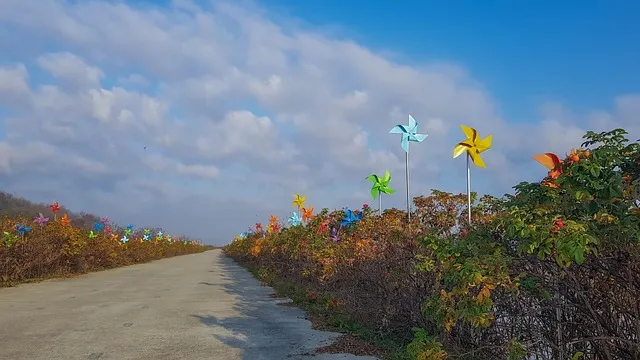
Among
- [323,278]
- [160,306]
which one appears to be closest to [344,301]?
[323,278]

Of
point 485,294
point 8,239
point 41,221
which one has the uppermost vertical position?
point 41,221

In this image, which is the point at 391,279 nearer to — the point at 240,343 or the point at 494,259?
the point at 240,343

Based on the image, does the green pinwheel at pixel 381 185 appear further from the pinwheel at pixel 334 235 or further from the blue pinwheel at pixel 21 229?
the blue pinwheel at pixel 21 229

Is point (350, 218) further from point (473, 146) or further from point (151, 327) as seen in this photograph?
point (473, 146)

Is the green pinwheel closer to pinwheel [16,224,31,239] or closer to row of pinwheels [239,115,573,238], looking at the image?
row of pinwheels [239,115,573,238]

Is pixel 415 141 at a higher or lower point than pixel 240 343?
higher

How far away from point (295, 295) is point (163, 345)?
233 inches

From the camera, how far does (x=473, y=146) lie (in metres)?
6.34

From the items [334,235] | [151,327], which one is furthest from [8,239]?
[334,235]

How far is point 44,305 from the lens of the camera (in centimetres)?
1127

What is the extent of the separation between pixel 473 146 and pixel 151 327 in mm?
6241

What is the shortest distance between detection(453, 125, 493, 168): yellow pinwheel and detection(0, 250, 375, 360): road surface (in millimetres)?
2930

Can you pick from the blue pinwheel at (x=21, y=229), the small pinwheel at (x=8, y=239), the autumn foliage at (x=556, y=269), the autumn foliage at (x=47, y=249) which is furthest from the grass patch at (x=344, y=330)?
the blue pinwheel at (x=21, y=229)

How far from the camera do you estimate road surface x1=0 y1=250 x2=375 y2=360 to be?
683cm
